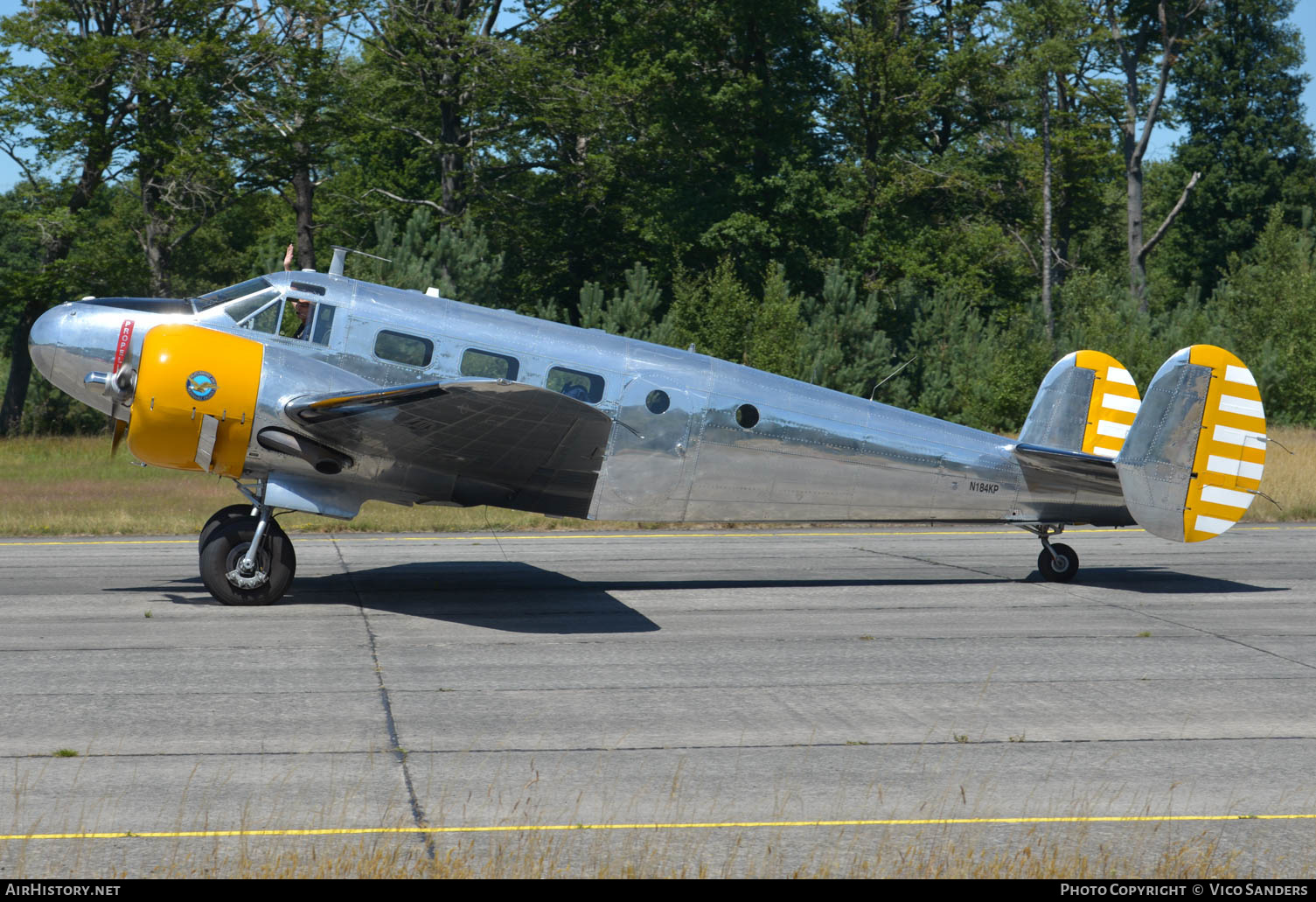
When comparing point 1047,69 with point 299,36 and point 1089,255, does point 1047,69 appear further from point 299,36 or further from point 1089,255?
point 299,36

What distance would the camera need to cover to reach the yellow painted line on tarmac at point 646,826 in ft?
20.7

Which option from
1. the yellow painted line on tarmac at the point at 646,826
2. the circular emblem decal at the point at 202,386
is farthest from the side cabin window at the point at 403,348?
the yellow painted line on tarmac at the point at 646,826

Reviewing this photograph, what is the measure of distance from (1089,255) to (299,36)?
144 ft

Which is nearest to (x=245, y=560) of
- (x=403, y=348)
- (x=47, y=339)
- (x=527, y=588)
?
(x=403, y=348)

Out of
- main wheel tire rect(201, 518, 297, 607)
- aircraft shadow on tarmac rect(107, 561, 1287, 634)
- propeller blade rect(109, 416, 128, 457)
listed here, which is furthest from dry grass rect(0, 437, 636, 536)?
main wheel tire rect(201, 518, 297, 607)

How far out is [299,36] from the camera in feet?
141

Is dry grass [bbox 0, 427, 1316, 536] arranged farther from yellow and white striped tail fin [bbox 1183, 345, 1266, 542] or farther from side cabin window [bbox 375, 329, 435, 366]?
yellow and white striped tail fin [bbox 1183, 345, 1266, 542]

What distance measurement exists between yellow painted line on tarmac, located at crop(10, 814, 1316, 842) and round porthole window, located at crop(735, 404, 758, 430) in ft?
23.7

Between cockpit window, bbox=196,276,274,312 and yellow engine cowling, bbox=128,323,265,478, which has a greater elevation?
cockpit window, bbox=196,276,274,312

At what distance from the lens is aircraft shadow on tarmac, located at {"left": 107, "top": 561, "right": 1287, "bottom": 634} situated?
12648 millimetres

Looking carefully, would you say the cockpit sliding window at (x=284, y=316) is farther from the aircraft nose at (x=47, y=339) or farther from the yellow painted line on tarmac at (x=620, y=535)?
the yellow painted line on tarmac at (x=620, y=535)

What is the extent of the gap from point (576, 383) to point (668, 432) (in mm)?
1169

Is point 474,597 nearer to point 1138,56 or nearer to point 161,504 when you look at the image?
point 161,504

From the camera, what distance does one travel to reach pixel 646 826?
6582 mm
